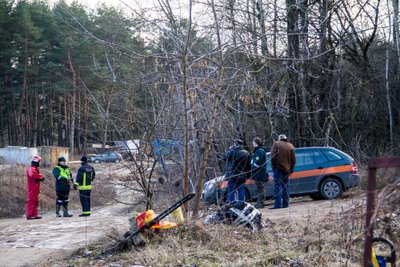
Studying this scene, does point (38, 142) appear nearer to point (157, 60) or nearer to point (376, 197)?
point (157, 60)

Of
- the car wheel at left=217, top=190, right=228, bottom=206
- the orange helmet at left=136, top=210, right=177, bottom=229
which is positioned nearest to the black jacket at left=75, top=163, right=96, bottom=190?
the car wheel at left=217, top=190, right=228, bottom=206

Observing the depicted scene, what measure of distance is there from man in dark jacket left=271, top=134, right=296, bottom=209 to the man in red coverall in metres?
7.28

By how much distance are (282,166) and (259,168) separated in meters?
0.69

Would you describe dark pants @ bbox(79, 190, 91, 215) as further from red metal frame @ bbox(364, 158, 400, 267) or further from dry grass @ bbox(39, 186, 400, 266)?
red metal frame @ bbox(364, 158, 400, 267)

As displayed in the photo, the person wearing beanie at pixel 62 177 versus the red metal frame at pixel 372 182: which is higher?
the red metal frame at pixel 372 182

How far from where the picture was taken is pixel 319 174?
1650 cm

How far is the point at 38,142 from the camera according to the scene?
60.5m

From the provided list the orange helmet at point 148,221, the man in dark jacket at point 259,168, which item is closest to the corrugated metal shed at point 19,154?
the man in dark jacket at point 259,168

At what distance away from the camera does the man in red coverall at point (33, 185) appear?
17359 mm

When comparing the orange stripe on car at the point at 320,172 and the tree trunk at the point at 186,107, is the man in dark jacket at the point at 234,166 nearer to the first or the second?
the tree trunk at the point at 186,107

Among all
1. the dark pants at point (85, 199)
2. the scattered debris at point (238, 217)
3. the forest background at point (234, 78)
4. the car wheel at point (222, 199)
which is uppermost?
the forest background at point (234, 78)

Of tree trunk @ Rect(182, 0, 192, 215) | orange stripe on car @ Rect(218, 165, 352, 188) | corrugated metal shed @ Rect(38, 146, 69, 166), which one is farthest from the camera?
corrugated metal shed @ Rect(38, 146, 69, 166)

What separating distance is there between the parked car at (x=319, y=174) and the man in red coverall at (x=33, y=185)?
628cm

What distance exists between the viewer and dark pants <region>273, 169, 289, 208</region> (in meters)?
14.4
